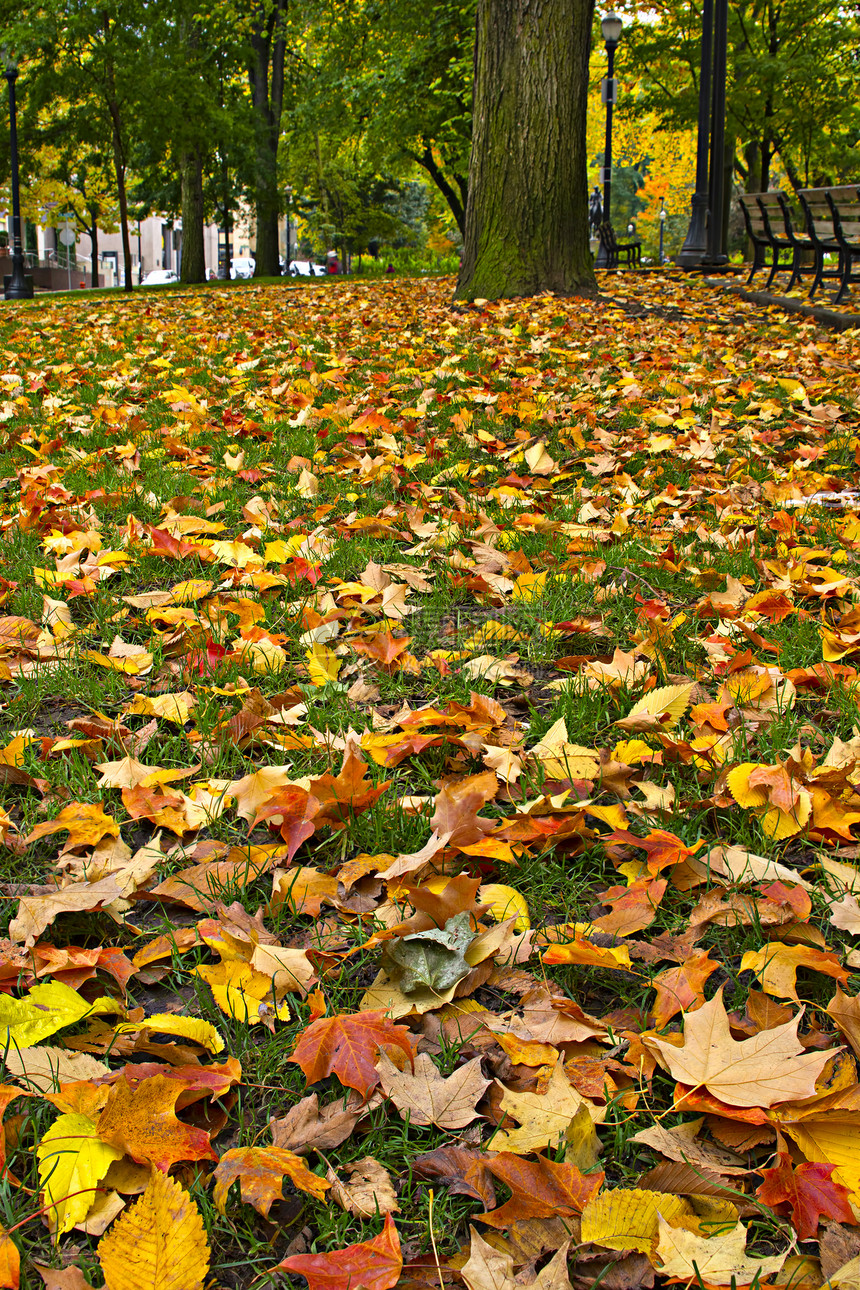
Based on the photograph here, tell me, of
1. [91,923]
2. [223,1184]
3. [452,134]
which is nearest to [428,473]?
Answer: [91,923]

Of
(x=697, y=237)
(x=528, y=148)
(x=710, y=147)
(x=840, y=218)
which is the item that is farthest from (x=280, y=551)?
(x=697, y=237)

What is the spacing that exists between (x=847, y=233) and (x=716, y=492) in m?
7.40

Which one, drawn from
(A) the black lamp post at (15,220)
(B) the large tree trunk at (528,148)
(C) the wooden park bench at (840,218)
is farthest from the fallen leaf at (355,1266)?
(A) the black lamp post at (15,220)

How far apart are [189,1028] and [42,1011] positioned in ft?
0.70

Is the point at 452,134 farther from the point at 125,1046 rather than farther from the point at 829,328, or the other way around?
the point at 125,1046

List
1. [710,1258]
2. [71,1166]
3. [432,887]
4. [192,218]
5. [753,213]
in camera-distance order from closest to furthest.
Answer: [710,1258]
[71,1166]
[432,887]
[753,213]
[192,218]

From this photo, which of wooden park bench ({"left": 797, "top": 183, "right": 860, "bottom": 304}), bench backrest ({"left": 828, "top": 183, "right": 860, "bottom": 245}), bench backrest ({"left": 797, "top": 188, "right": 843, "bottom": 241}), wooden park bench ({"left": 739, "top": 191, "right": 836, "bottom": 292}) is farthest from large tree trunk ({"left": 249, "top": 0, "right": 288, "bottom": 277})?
bench backrest ({"left": 828, "top": 183, "right": 860, "bottom": 245})

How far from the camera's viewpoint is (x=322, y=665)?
2.49 meters

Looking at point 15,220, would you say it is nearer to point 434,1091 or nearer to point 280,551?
point 280,551

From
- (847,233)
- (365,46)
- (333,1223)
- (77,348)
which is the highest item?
(365,46)

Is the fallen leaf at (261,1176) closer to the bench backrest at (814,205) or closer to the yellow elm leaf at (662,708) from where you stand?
the yellow elm leaf at (662,708)

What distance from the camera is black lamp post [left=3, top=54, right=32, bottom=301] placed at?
19312 mm

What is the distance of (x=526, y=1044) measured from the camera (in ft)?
4.39

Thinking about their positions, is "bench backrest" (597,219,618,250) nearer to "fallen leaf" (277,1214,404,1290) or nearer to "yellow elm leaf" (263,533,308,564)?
"yellow elm leaf" (263,533,308,564)
